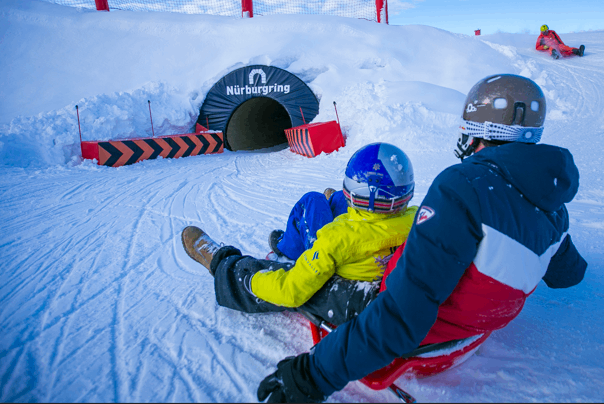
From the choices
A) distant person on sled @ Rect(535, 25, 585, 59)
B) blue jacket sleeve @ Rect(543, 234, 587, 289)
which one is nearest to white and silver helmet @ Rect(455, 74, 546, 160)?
blue jacket sleeve @ Rect(543, 234, 587, 289)

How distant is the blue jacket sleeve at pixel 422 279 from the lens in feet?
3.15

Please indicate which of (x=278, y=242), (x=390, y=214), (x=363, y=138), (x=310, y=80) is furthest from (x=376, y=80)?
(x=390, y=214)

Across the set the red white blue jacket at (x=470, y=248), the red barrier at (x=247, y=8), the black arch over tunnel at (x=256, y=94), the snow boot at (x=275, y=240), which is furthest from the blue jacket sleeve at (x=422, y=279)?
the red barrier at (x=247, y=8)

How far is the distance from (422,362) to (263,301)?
95 centimetres

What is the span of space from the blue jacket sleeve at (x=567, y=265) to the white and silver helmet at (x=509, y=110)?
803 mm

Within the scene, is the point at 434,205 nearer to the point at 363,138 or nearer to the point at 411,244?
the point at 411,244

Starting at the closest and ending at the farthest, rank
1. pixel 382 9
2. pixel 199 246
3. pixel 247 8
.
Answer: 1. pixel 199 246
2. pixel 247 8
3. pixel 382 9

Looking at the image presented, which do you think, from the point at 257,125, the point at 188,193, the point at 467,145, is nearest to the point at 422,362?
the point at 467,145

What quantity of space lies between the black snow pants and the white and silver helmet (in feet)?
2.84

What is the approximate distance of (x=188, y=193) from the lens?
191 inches

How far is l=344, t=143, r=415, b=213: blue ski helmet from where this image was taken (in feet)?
5.06

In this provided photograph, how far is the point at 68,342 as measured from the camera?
1822 millimetres

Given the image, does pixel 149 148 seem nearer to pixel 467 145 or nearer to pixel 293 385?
pixel 293 385

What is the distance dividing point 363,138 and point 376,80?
316cm
